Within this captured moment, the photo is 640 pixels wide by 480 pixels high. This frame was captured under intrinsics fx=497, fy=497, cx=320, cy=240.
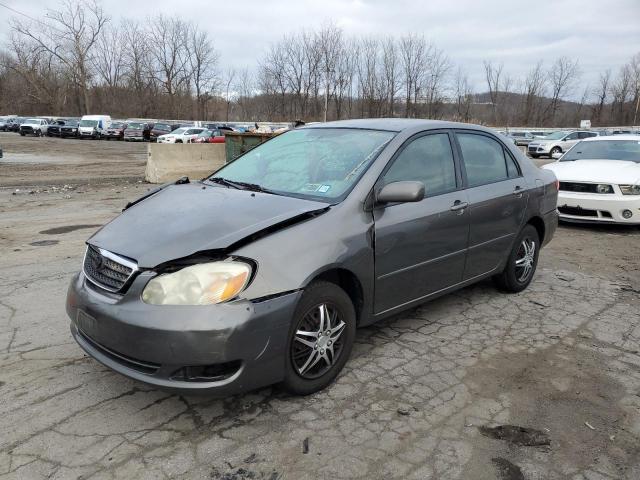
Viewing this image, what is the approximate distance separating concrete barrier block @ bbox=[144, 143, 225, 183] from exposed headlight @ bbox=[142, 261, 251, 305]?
11.7m

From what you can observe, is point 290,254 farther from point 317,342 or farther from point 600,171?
point 600,171

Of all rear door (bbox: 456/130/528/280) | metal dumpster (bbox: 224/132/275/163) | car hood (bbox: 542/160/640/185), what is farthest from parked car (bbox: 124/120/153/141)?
rear door (bbox: 456/130/528/280)

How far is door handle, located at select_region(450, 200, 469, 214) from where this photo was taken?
3895 mm

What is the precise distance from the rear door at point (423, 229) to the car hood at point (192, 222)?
57cm

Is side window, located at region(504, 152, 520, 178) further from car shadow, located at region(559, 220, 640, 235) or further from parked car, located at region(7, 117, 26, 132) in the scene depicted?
parked car, located at region(7, 117, 26, 132)

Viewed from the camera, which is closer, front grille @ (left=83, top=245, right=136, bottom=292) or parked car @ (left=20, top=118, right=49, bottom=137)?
front grille @ (left=83, top=245, right=136, bottom=292)

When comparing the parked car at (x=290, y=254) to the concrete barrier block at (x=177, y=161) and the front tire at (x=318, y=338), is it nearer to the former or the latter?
the front tire at (x=318, y=338)

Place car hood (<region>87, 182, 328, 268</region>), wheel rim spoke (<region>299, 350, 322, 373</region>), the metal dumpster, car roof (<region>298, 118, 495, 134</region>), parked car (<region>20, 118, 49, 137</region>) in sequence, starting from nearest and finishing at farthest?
1. car hood (<region>87, 182, 328, 268</region>)
2. wheel rim spoke (<region>299, 350, 322, 373</region>)
3. car roof (<region>298, 118, 495, 134</region>)
4. the metal dumpster
5. parked car (<region>20, 118, 49, 137</region>)

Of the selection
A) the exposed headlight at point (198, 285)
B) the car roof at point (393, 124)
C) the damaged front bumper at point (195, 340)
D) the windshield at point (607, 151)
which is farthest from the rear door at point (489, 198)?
the windshield at point (607, 151)

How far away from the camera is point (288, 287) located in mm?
2699

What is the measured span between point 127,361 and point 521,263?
385 cm

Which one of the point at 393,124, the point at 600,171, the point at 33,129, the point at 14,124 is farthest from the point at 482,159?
the point at 14,124

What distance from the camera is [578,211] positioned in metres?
8.23

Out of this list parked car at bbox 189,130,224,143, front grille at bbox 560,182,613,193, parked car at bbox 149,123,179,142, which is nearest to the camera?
front grille at bbox 560,182,613,193
